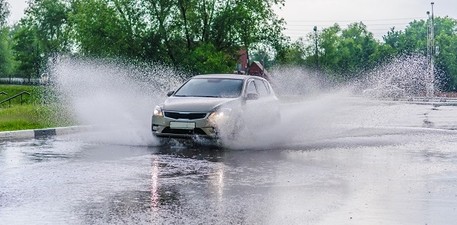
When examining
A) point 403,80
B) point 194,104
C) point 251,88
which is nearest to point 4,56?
point 403,80

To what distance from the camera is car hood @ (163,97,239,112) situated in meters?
14.5

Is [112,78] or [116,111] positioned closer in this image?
[116,111]

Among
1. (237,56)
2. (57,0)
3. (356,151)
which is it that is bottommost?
(356,151)

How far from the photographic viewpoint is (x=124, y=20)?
4159 cm

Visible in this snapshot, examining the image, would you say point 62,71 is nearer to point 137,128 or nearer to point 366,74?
point 137,128

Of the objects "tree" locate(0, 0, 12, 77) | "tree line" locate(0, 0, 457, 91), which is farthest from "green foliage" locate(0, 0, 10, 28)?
"tree line" locate(0, 0, 457, 91)

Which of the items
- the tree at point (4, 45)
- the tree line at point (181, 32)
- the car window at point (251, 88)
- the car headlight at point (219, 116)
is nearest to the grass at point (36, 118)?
the car window at point (251, 88)

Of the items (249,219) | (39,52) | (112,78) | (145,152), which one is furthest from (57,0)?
(249,219)

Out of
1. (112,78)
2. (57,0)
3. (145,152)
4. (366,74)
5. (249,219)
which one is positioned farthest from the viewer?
(366,74)

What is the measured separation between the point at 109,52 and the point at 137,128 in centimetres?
2370

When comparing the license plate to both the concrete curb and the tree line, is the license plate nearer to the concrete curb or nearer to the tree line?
the concrete curb

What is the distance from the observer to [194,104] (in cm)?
1467

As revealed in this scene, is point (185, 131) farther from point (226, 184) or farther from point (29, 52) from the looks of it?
point (29, 52)

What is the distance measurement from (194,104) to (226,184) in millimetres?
5491
